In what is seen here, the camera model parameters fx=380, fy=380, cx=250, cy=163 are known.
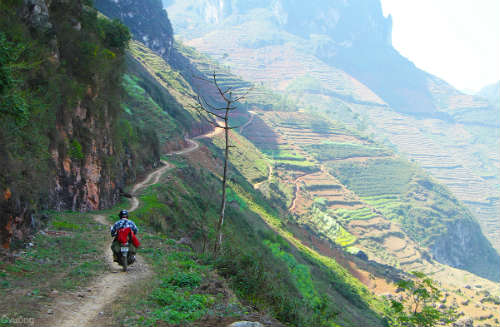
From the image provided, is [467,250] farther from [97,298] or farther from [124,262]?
[97,298]

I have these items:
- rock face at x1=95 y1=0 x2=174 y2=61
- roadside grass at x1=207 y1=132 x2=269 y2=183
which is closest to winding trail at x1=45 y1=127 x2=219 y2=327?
roadside grass at x1=207 y1=132 x2=269 y2=183

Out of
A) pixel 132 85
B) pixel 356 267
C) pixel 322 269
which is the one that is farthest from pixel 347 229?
pixel 132 85

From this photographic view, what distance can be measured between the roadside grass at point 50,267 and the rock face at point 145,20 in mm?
99334

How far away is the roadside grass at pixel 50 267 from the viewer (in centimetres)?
688

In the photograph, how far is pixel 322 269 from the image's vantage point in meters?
44.1

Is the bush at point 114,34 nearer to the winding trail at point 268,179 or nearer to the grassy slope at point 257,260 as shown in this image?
the grassy slope at point 257,260

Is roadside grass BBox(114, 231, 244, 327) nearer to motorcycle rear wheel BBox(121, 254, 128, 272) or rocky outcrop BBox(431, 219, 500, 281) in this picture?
motorcycle rear wheel BBox(121, 254, 128, 272)

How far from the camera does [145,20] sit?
4574 inches

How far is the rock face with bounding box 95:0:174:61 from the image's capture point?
104062 millimetres

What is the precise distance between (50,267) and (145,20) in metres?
120

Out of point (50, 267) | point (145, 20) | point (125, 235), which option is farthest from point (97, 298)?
point (145, 20)

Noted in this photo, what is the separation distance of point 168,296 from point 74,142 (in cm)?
1357

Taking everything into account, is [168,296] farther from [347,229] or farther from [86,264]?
[347,229]

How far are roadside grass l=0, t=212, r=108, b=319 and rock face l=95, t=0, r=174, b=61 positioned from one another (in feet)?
326
